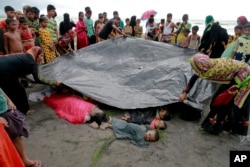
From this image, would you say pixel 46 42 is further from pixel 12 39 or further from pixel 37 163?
pixel 37 163

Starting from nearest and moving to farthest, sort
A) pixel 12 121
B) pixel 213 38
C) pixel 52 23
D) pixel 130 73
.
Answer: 1. pixel 12 121
2. pixel 130 73
3. pixel 213 38
4. pixel 52 23

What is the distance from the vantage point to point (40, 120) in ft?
12.0

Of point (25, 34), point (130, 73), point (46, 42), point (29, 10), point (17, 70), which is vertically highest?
point (29, 10)

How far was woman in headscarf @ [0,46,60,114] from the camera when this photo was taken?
128 inches

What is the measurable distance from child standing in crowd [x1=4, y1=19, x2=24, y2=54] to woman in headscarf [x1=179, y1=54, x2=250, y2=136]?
3.14 meters

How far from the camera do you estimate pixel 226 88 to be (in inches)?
127

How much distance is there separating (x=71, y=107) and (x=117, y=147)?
1141mm

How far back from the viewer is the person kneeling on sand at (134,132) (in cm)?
315

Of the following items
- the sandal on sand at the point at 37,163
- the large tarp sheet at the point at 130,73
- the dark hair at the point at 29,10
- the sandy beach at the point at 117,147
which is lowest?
the sandy beach at the point at 117,147

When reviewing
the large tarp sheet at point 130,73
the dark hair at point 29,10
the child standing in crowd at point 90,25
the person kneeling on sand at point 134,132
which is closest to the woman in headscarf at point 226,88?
the large tarp sheet at point 130,73

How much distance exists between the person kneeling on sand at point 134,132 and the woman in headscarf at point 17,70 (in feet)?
4.15

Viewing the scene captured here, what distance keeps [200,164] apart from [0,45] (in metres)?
3.84

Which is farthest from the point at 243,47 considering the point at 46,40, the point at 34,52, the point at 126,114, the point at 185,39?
the point at 46,40

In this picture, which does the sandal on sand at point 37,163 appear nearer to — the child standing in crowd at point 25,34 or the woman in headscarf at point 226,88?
the woman in headscarf at point 226,88
